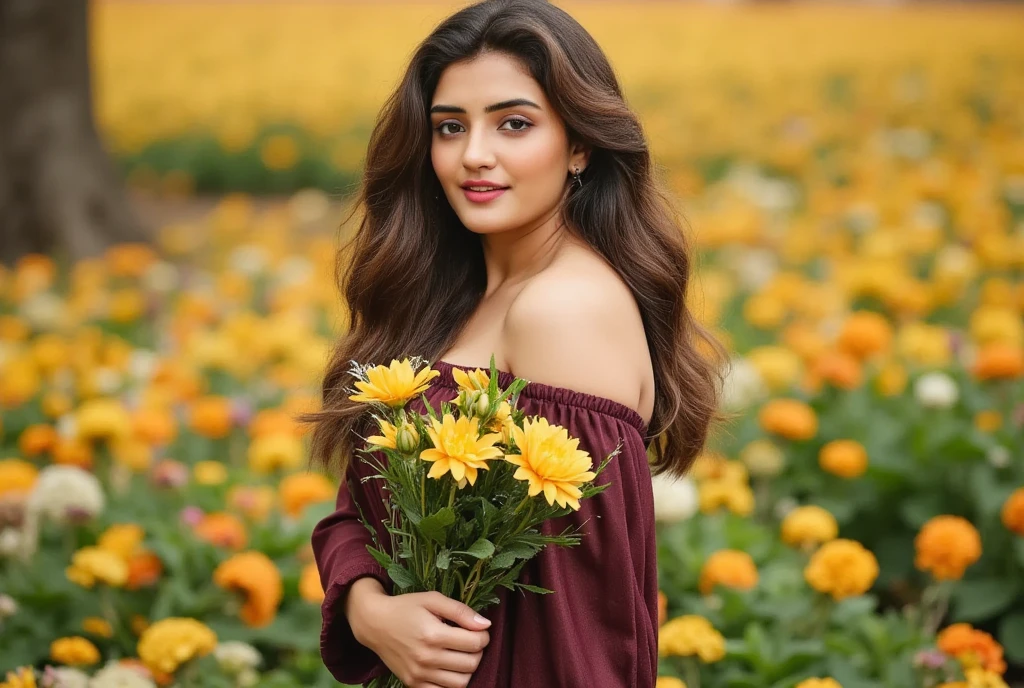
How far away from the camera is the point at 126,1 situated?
12.4 m

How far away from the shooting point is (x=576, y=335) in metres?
1.62

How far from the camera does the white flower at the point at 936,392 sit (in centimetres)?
327

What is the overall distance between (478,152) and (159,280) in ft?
13.3

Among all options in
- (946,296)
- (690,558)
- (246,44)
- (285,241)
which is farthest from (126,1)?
(690,558)

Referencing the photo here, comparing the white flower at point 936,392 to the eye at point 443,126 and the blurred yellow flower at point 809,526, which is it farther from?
the eye at point 443,126

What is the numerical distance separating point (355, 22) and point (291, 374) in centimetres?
929

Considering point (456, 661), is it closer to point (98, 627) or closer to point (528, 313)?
point (528, 313)

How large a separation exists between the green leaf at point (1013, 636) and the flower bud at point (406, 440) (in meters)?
1.84

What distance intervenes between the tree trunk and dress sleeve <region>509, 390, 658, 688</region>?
5079mm

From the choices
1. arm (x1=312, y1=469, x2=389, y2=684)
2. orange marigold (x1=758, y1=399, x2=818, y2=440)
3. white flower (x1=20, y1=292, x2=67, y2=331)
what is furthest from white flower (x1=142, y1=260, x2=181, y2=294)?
arm (x1=312, y1=469, x2=389, y2=684)

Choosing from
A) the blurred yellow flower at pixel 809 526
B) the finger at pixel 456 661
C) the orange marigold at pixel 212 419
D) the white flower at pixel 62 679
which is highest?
the orange marigold at pixel 212 419

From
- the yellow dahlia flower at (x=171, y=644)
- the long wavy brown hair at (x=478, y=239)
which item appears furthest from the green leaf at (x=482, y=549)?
the yellow dahlia flower at (x=171, y=644)

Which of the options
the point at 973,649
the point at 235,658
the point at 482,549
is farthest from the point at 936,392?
the point at 482,549

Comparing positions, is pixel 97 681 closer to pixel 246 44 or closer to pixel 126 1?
pixel 246 44
